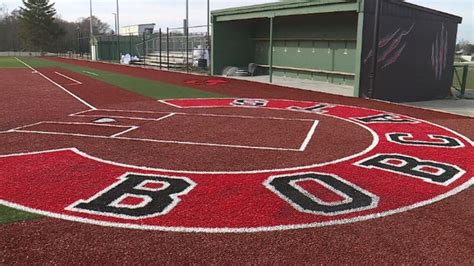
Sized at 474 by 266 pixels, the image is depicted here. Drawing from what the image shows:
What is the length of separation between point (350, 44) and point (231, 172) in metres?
14.4

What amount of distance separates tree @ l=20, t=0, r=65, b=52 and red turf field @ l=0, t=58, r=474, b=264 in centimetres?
7673

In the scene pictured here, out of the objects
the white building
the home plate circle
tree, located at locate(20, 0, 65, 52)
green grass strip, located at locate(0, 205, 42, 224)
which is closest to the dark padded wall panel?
the home plate circle

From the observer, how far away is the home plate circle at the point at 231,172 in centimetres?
449

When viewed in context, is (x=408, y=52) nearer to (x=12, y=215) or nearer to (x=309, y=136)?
(x=309, y=136)

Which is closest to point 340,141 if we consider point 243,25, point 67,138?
point 67,138

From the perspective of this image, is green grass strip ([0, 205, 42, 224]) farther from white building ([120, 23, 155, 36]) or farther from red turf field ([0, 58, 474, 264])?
white building ([120, 23, 155, 36])

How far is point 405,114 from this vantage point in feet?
37.4

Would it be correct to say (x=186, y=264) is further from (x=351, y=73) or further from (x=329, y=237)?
(x=351, y=73)

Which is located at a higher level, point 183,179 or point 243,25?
point 243,25

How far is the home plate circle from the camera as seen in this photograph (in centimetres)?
449

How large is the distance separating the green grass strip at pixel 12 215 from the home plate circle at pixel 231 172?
112mm

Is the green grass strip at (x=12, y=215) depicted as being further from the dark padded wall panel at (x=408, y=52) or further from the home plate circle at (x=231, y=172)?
the dark padded wall panel at (x=408, y=52)

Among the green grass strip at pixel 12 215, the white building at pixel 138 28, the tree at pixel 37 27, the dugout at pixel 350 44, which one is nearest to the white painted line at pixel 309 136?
the green grass strip at pixel 12 215

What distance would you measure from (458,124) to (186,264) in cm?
860
